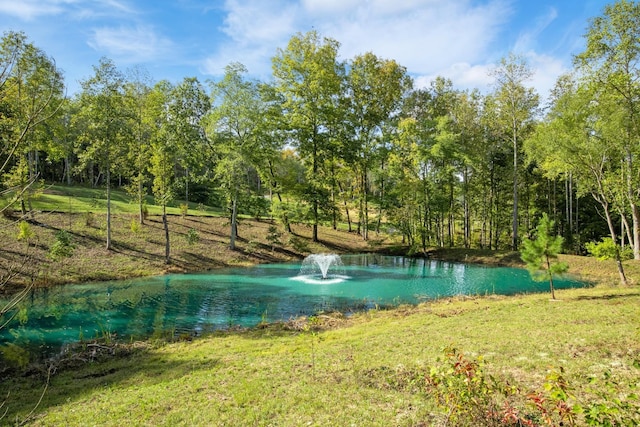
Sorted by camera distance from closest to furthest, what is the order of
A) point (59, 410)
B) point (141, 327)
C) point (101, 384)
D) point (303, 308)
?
point (59, 410)
point (101, 384)
point (141, 327)
point (303, 308)

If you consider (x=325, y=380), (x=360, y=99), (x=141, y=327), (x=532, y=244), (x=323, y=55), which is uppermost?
(x=323, y=55)

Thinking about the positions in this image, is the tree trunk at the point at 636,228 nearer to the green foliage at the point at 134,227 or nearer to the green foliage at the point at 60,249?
the green foliage at the point at 134,227

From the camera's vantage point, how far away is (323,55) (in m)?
39.2

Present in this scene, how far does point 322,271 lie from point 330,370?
19.5 meters

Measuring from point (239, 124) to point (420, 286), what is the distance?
22669mm

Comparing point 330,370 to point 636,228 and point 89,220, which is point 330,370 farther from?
point 89,220

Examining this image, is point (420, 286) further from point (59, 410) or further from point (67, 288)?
point (67, 288)

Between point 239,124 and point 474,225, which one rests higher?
point 239,124

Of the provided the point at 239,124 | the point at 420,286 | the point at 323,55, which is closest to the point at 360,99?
the point at 323,55

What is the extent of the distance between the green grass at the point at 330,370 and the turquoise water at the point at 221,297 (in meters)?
3.01

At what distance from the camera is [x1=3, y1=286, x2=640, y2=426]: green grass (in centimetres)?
740

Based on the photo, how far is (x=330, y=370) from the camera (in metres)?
9.47

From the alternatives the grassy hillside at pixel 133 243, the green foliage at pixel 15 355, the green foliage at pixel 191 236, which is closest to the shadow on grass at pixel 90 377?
the green foliage at pixel 15 355

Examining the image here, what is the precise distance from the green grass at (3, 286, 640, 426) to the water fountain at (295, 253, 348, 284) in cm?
1133
